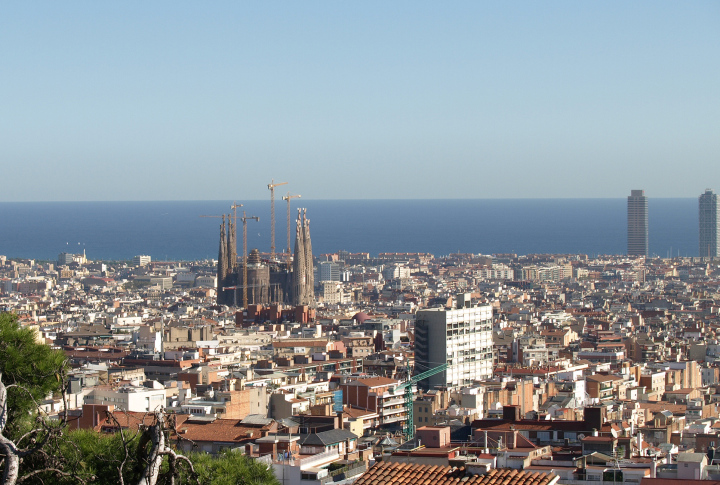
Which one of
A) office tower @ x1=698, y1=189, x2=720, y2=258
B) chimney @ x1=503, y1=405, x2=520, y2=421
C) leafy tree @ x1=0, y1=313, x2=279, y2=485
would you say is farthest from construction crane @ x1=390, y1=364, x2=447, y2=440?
office tower @ x1=698, y1=189, x2=720, y2=258

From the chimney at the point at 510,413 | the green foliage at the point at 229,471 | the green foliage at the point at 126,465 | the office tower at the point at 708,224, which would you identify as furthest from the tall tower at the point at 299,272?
the office tower at the point at 708,224

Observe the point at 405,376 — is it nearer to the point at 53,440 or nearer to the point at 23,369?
the point at 23,369

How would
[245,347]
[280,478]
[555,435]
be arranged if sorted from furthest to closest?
1. [245,347]
2. [555,435]
3. [280,478]

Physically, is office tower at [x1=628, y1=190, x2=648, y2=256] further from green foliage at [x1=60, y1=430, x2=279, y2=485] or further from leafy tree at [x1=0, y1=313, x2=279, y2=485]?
leafy tree at [x1=0, y1=313, x2=279, y2=485]

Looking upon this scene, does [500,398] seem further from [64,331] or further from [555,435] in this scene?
[64,331]

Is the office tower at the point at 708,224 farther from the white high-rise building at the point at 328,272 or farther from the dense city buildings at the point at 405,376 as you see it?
the dense city buildings at the point at 405,376

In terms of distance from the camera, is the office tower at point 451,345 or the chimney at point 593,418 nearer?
the chimney at point 593,418

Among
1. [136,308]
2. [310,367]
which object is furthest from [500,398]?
[136,308]
